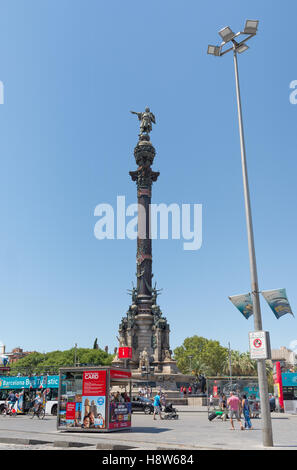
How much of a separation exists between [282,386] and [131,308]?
30.1 metres

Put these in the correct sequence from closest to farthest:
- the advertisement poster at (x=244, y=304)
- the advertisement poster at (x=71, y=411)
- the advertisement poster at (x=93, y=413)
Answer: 1. the advertisement poster at (x=244, y=304)
2. the advertisement poster at (x=93, y=413)
3. the advertisement poster at (x=71, y=411)

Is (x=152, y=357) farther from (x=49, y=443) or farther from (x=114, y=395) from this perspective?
(x=49, y=443)

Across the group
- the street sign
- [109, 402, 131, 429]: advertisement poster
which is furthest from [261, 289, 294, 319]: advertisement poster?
[109, 402, 131, 429]: advertisement poster

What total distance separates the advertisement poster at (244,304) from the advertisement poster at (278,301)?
24.6 inches

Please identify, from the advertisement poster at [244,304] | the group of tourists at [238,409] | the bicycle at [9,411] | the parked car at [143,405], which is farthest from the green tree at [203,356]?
the advertisement poster at [244,304]

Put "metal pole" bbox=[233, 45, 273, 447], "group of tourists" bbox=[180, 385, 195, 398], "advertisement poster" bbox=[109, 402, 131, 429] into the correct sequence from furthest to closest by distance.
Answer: "group of tourists" bbox=[180, 385, 195, 398]
"advertisement poster" bbox=[109, 402, 131, 429]
"metal pole" bbox=[233, 45, 273, 447]

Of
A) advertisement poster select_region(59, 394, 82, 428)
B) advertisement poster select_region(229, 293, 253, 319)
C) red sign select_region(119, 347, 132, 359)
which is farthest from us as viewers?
red sign select_region(119, 347, 132, 359)

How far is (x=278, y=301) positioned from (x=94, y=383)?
9.51m

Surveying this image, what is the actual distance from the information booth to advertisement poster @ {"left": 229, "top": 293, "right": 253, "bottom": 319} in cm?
742

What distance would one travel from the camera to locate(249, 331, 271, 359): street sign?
41.7ft

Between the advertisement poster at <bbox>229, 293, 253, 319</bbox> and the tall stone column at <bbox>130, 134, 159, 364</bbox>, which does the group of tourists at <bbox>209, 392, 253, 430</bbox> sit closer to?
the advertisement poster at <bbox>229, 293, 253, 319</bbox>

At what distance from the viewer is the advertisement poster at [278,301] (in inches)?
539

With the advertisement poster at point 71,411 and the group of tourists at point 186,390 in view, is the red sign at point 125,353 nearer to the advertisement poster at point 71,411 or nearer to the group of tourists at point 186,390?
the group of tourists at point 186,390
